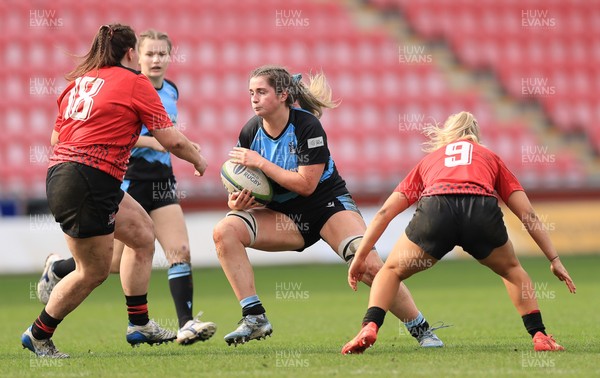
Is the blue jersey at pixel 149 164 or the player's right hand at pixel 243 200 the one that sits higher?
the blue jersey at pixel 149 164

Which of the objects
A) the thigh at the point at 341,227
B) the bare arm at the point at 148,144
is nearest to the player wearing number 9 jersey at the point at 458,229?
the thigh at the point at 341,227

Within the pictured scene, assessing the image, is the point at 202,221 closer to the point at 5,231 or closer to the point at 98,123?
the point at 5,231

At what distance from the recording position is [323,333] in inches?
295

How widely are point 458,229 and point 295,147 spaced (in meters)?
1.32

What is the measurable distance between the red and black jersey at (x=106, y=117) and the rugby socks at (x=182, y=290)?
4.64ft

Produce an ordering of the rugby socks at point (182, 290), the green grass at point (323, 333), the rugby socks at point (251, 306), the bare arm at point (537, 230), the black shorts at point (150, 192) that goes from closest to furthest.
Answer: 1. the green grass at point (323, 333)
2. the bare arm at point (537, 230)
3. the rugby socks at point (251, 306)
4. the rugby socks at point (182, 290)
5. the black shorts at point (150, 192)

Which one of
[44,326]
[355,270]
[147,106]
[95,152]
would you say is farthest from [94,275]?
[355,270]

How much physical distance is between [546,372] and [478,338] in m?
1.83

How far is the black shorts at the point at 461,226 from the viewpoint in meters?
5.79

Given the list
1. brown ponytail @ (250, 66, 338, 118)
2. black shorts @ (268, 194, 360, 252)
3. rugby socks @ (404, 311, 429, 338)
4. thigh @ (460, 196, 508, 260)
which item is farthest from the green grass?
brown ponytail @ (250, 66, 338, 118)

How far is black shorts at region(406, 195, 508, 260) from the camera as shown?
19.0 feet

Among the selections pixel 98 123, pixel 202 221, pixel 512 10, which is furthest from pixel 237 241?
pixel 512 10

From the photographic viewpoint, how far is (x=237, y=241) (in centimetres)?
644

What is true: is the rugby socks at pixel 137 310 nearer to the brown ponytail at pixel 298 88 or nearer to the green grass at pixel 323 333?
the green grass at pixel 323 333
